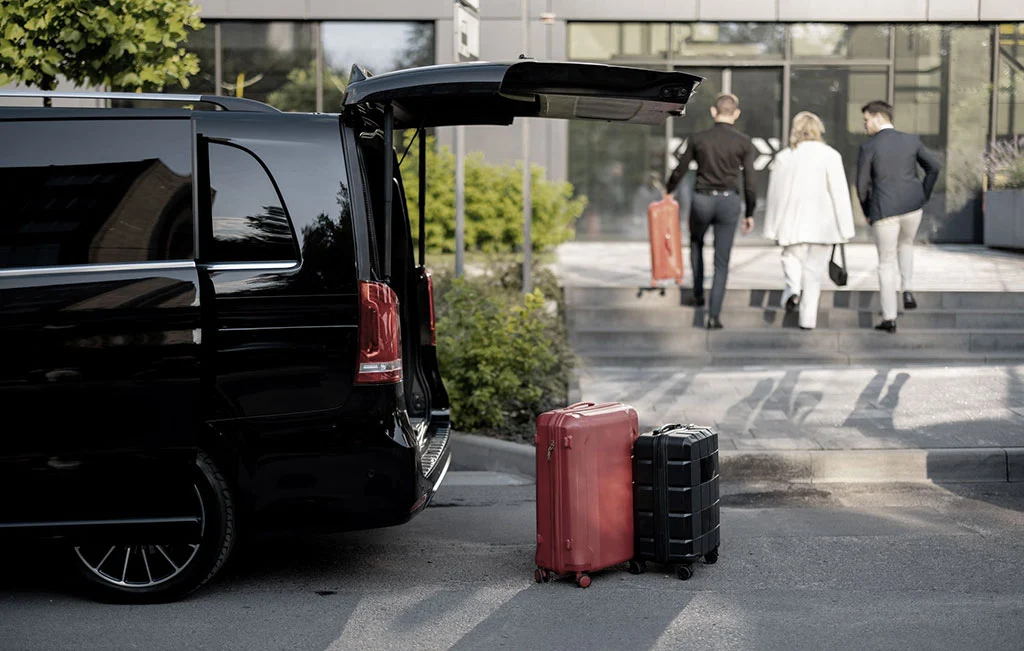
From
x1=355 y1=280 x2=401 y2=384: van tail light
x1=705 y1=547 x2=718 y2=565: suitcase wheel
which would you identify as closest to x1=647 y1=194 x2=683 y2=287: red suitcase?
x1=705 y1=547 x2=718 y2=565: suitcase wheel

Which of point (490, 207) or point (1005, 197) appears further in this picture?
point (1005, 197)

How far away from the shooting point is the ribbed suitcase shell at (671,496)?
5.23 m

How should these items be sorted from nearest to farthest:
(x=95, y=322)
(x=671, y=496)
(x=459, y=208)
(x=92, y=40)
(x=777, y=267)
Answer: (x=95, y=322)
(x=671, y=496)
(x=92, y=40)
(x=459, y=208)
(x=777, y=267)

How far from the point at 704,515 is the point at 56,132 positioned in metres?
3.14

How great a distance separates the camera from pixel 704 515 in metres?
5.33

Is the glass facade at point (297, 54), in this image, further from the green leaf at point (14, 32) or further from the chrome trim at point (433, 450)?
the chrome trim at point (433, 450)

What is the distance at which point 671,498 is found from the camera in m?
5.27

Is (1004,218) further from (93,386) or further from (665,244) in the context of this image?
(93,386)

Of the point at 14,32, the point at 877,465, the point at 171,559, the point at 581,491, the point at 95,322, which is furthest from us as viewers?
the point at 14,32

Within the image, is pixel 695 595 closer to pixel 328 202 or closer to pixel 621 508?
pixel 621 508

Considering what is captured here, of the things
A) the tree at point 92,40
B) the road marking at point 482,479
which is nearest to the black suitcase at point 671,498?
the road marking at point 482,479

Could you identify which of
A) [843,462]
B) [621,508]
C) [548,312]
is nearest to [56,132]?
[621,508]

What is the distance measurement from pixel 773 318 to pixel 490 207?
3.91 m

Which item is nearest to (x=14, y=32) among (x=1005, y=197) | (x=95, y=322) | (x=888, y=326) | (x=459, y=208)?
(x=459, y=208)
